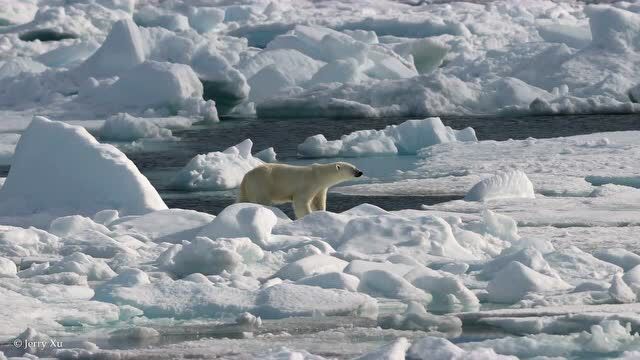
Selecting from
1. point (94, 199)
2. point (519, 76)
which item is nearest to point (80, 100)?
point (519, 76)

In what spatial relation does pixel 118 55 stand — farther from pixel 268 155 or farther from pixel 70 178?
pixel 70 178

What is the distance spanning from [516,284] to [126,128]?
11.7 metres

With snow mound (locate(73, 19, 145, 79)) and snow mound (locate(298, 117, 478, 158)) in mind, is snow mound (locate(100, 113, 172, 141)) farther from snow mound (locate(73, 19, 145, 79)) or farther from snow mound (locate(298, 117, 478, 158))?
snow mound (locate(73, 19, 145, 79))

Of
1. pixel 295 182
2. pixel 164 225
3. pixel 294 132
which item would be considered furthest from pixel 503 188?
pixel 294 132

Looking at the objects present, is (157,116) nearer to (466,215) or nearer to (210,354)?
(466,215)

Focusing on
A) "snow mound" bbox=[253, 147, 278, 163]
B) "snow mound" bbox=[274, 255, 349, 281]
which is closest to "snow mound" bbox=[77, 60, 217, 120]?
"snow mound" bbox=[253, 147, 278, 163]

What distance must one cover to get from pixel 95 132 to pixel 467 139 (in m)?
5.35

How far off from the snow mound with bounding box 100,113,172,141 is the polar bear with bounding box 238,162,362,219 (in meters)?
8.05

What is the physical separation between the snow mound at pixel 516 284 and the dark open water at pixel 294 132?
6.05m

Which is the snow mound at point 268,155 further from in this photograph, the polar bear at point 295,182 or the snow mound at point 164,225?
the snow mound at point 164,225

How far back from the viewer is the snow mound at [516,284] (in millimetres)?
6430

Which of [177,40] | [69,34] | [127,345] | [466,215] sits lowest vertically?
[69,34]

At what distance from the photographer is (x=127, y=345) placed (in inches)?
215

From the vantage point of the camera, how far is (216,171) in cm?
1259
